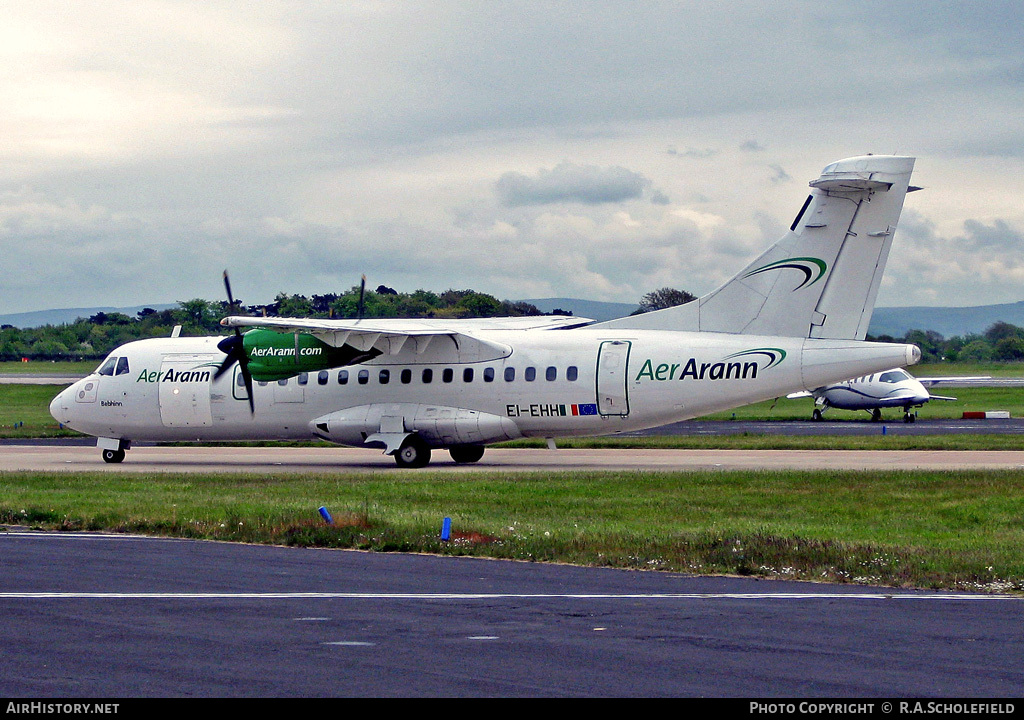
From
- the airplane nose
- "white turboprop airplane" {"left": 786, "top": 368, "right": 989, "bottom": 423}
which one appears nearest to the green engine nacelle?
the airplane nose

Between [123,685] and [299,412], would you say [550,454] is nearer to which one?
[299,412]

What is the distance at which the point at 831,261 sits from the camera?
1197 inches

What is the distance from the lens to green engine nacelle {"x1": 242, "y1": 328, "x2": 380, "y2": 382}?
33.6 m

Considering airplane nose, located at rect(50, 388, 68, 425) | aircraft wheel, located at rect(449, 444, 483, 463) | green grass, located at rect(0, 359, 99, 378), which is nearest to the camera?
aircraft wheel, located at rect(449, 444, 483, 463)

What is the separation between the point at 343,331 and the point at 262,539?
14.3 meters

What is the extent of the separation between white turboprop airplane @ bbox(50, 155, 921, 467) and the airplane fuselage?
0.04 metres

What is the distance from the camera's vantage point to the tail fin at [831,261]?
2978cm

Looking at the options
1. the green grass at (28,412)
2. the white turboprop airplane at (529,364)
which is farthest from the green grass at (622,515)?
the green grass at (28,412)

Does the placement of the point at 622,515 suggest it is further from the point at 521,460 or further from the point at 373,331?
the point at 521,460

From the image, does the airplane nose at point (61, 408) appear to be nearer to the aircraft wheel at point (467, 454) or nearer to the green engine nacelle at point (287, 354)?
the green engine nacelle at point (287, 354)

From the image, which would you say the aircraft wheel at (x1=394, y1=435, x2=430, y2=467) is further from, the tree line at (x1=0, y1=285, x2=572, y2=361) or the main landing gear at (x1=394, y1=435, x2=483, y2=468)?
the tree line at (x1=0, y1=285, x2=572, y2=361)

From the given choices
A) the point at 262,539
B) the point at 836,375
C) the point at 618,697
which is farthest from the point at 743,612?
the point at 836,375

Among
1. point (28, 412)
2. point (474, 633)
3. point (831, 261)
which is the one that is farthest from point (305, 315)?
point (474, 633)
